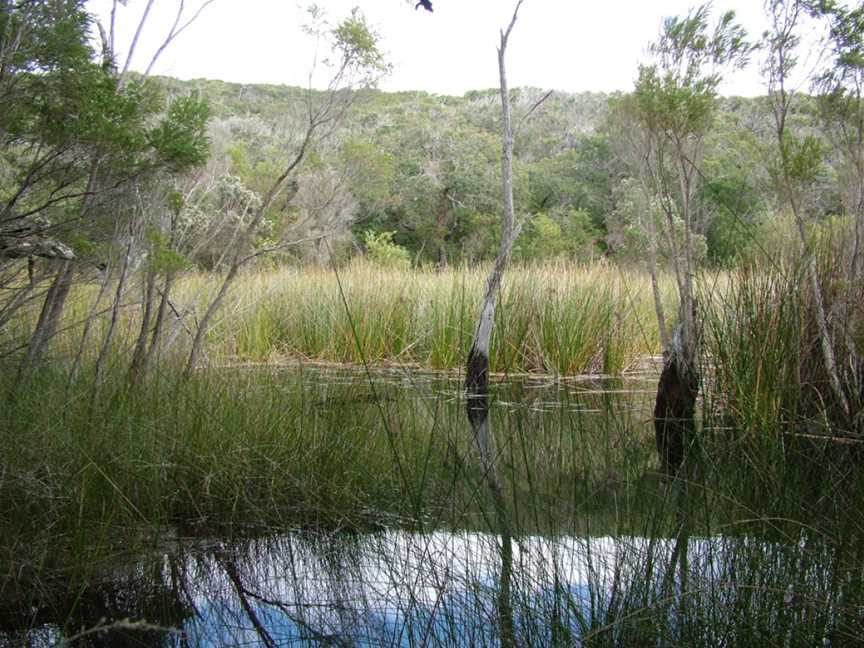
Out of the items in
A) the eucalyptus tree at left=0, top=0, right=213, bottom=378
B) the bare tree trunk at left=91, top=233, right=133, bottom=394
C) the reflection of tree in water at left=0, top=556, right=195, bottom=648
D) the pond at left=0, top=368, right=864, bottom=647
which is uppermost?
the eucalyptus tree at left=0, top=0, right=213, bottom=378

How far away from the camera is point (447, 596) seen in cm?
198

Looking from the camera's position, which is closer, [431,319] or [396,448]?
[396,448]

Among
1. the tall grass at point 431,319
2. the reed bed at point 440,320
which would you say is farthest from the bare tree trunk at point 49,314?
the reed bed at point 440,320

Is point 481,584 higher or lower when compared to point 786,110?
lower

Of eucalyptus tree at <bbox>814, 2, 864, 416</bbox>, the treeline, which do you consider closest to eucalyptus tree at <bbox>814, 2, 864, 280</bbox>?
eucalyptus tree at <bbox>814, 2, 864, 416</bbox>

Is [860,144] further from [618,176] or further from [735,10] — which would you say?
[618,176]

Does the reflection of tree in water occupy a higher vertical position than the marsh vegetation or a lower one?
lower

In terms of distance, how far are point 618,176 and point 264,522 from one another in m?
20.5

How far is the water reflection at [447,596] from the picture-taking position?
1704mm

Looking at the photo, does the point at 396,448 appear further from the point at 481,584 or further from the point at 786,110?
the point at 786,110

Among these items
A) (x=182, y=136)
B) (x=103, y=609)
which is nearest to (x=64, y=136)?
(x=182, y=136)

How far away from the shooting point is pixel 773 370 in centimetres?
362

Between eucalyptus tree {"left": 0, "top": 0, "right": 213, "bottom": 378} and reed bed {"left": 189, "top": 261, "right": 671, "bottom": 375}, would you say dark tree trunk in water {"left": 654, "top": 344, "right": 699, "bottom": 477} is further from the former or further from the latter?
eucalyptus tree {"left": 0, "top": 0, "right": 213, "bottom": 378}

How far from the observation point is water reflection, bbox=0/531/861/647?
5.59 feet
